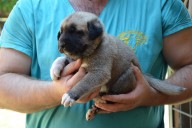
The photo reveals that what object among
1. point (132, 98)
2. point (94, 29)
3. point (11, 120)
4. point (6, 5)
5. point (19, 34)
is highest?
point (94, 29)

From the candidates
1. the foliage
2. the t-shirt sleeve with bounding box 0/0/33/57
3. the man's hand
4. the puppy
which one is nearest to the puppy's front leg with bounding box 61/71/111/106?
the puppy

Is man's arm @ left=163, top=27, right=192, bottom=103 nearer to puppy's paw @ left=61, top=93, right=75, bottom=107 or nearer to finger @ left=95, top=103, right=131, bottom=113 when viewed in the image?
finger @ left=95, top=103, right=131, bottom=113

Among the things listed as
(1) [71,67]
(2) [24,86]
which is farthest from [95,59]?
(2) [24,86]

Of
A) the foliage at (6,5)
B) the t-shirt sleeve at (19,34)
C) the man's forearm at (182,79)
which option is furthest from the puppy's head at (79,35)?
the foliage at (6,5)

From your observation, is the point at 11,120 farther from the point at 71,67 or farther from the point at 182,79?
the point at 71,67

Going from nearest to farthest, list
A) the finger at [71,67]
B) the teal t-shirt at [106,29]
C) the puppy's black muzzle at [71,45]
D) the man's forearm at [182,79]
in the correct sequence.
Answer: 1. the puppy's black muzzle at [71,45]
2. the finger at [71,67]
3. the teal t-shirt at [106,29]
4. the man's forearm at [182,79]

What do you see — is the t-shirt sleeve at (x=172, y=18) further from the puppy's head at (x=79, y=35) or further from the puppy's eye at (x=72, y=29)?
the puppy's eye at (x=72, y=29)
